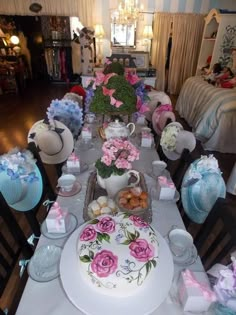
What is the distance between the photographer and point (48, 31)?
6637 mm

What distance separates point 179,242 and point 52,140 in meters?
0.91

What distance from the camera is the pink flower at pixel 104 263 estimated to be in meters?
0.57

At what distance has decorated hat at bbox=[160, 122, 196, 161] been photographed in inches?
50.7

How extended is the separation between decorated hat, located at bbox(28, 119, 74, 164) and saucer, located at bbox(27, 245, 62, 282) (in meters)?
0.66

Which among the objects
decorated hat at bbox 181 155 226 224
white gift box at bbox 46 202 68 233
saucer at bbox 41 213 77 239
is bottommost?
saucer at bbox 41 213 77 239

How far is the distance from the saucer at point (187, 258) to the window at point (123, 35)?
537cm

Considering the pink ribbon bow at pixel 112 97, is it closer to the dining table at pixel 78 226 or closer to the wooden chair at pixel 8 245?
the dining table at pixel 78 226

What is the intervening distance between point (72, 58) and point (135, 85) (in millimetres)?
6128

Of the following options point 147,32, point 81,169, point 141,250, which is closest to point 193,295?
point 141,250

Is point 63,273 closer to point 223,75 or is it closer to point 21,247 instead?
point 21,247

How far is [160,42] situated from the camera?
18.1ft

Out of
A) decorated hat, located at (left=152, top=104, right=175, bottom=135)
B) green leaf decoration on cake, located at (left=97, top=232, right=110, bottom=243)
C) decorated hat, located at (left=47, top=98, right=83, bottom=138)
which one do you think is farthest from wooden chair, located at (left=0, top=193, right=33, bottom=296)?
decorated hat, located at (left=152, top=104, right=175, bottom=135)

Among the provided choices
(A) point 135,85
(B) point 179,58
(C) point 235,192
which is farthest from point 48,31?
(C) point 235,192

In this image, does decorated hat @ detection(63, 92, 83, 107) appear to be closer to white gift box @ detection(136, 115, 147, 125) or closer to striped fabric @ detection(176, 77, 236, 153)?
white gift box @ detection(136, 115, 147, 125)
